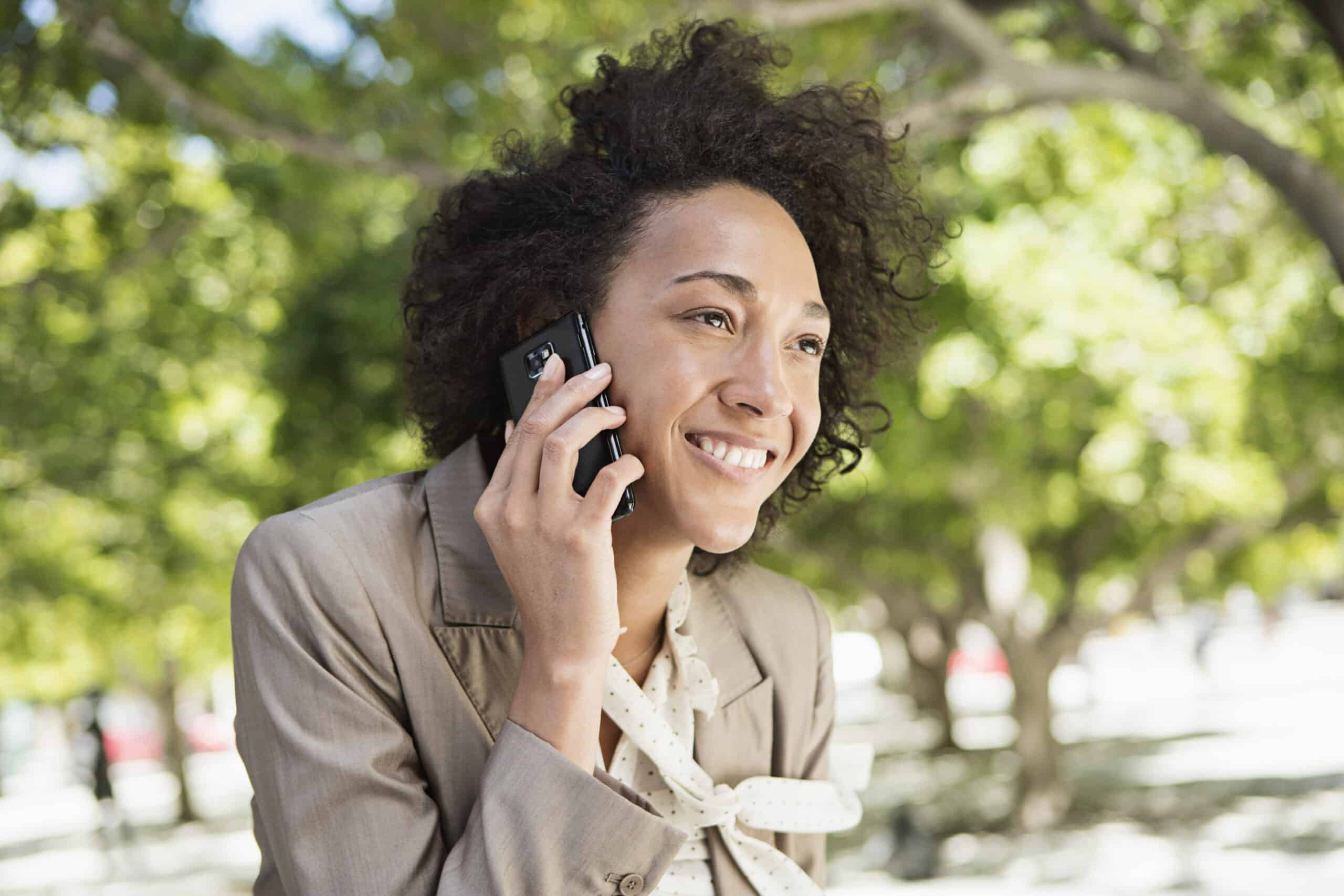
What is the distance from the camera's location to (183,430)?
16.1 meters

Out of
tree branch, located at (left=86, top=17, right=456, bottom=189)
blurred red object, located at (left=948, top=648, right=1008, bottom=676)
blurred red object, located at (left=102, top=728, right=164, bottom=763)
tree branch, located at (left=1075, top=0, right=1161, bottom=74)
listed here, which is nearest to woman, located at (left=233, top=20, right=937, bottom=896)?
tree branch, located at (left=86, top=17, right=456, bottom=189)

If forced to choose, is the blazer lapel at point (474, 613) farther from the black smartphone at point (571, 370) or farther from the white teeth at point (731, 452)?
the white teeth at point (731, 452)

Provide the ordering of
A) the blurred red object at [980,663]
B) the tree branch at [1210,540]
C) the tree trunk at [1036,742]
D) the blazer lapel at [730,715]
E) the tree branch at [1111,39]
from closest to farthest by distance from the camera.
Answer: the blazer lapel at [730,715], the tree branch at [1111,39], the tree trunk at [1036,742], the tree branch at [1210,540], the blurred red object at [980,663]

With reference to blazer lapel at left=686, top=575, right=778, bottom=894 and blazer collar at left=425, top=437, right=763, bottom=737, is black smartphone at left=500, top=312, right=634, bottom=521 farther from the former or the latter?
blazer lapel at left=686, top=575, right=778, bottom=894

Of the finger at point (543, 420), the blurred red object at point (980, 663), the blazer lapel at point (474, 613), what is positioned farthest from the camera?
the blurred red object at point (980, 663)

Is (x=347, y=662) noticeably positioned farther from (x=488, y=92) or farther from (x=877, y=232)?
(x=488, y=92)

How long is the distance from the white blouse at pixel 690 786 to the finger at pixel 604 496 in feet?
1.24

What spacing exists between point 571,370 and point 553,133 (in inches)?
162

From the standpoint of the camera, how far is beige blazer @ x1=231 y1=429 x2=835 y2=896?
2.03 metres

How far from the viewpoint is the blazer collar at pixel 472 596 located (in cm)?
228

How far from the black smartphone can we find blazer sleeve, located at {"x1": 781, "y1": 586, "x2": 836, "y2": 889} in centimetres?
88

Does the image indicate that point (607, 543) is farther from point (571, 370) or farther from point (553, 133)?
point (553, 133)

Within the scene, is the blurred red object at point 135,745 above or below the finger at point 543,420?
above

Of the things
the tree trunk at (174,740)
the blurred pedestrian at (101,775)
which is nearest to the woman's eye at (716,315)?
the blurred pedestrian at (101,775)
